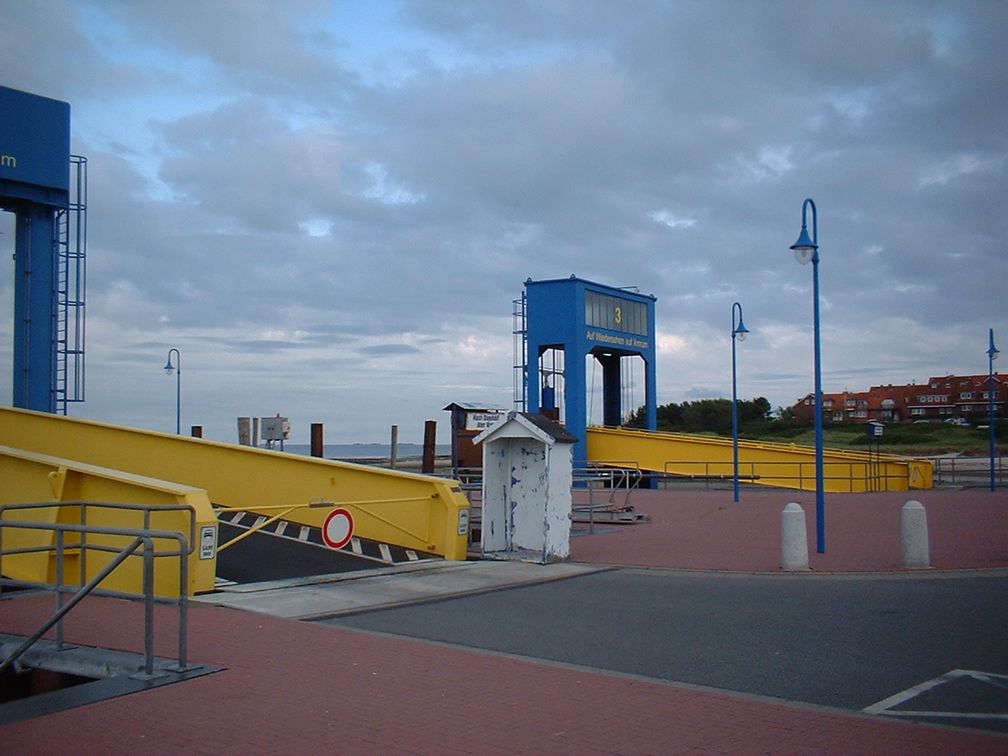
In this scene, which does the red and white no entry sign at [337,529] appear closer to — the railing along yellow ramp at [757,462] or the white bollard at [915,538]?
the white bollard at [915,538]

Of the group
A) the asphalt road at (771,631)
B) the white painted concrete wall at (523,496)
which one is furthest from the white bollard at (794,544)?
the white painted concrete wall at (523,496)

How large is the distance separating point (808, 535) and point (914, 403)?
10780 centimetres

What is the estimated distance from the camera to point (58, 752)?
5.84 m

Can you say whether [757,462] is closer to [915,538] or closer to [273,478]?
[915,538]

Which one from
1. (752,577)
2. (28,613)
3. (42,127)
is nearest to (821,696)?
(752,577)

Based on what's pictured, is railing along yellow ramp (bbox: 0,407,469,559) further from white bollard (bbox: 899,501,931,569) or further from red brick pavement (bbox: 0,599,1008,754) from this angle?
white bollard (bbox: 899,501,931,569)

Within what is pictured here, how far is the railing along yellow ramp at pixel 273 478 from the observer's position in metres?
15.4

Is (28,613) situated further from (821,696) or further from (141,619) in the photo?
(821,696)

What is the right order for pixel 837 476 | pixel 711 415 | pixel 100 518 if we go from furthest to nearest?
pixel 711 415
pixel 837 476
pixel 100 518

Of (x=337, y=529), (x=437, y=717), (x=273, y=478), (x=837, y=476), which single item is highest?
(x=273, y=478)

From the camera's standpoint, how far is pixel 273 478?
54.9ft

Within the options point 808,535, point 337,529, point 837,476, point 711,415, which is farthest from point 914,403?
point 337,529

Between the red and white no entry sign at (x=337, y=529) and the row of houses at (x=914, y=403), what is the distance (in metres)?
96.4

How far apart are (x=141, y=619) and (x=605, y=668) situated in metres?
4.93
